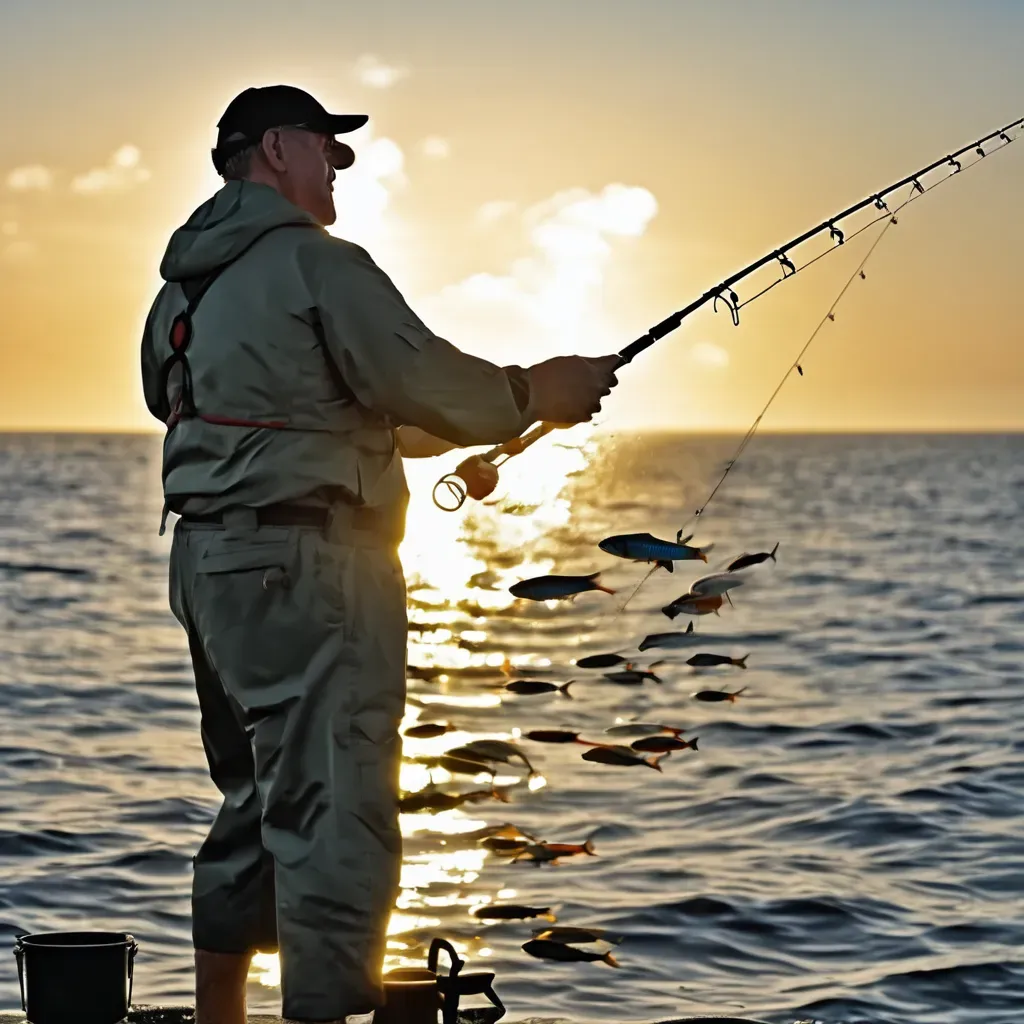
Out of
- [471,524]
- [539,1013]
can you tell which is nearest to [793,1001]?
[539,1013]

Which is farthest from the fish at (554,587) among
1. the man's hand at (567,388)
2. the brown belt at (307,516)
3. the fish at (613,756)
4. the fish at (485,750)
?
the brown belt at (307,516)

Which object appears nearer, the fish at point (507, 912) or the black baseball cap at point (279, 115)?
the black baseball cap at point (279, 115)

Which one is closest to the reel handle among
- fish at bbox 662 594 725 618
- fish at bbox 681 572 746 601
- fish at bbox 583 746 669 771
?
fish at bbox 662 594 725 618

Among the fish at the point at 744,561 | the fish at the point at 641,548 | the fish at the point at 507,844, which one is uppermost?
the fish at the point at 641,548

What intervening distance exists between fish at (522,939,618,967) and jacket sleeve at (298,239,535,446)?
15.5 ft

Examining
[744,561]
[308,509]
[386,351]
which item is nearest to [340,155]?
[386,351]

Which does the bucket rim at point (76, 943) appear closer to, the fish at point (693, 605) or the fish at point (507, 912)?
the fish at point (693, 605)

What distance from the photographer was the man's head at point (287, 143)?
4.48 metres

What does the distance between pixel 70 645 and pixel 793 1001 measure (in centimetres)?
1787

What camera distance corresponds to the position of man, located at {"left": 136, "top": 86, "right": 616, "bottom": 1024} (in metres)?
4.28

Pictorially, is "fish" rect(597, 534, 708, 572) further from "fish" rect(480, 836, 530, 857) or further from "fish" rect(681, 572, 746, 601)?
"fish" rect(480, 836, 530, 857)

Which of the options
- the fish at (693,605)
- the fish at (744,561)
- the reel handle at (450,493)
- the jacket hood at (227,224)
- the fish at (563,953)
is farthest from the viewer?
the fish at (693,605)

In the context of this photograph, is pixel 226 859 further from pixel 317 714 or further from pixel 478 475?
pixel 478 475

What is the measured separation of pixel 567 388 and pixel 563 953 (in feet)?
15.3
